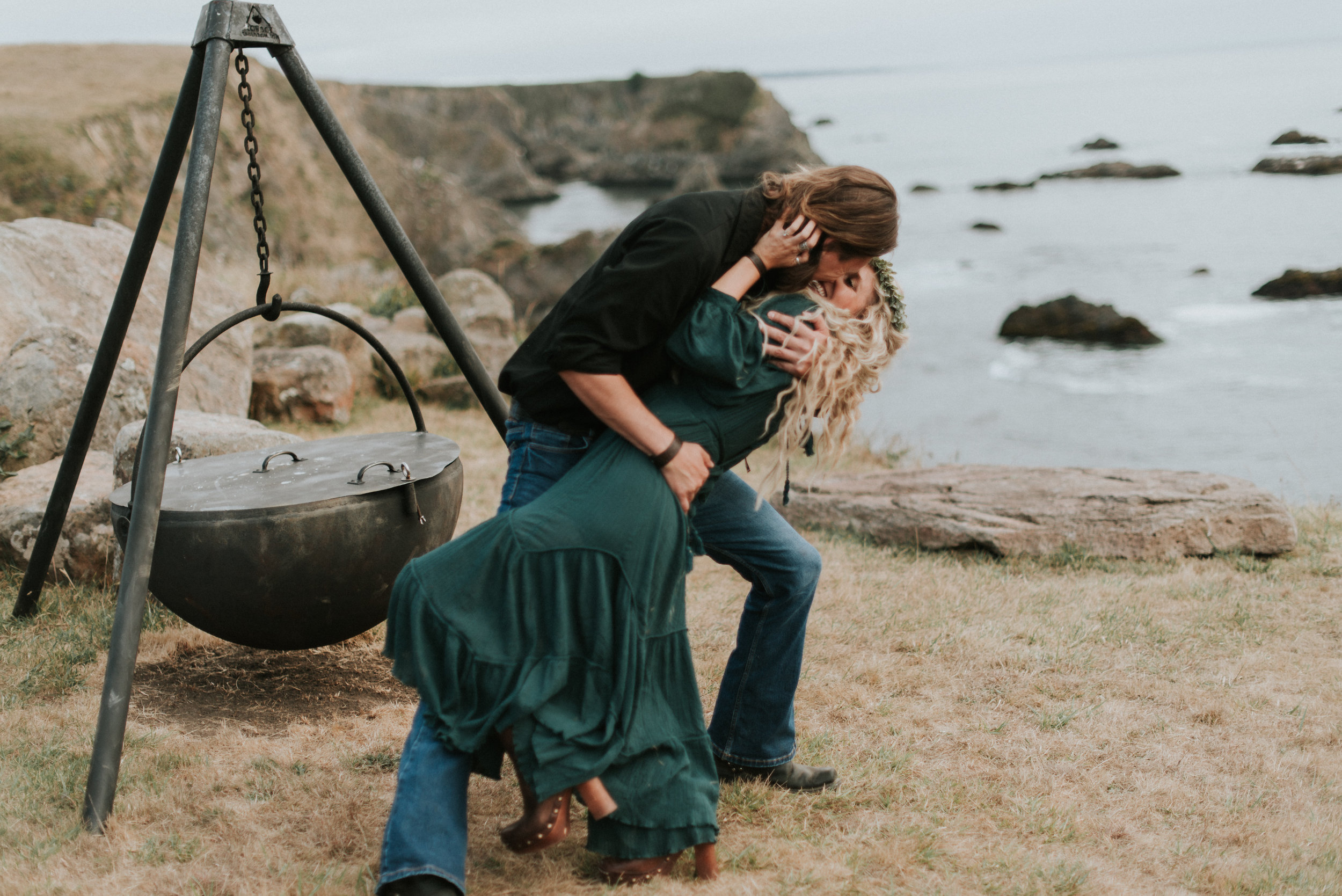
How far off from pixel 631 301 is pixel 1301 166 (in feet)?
103

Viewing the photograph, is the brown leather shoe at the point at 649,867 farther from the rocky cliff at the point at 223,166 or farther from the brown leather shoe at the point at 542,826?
the rocky cliff at the point at 223,166

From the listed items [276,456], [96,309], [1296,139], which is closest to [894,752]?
[276,456]

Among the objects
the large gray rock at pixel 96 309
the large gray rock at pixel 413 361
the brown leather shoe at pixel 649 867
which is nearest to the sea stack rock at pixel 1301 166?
the large gray rock at pixel 413 361

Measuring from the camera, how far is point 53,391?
219 inches

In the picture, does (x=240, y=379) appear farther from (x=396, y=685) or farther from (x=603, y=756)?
(x=603, y=756)

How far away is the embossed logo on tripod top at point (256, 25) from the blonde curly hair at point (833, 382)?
198cm

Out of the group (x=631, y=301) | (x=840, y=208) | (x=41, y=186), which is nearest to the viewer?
(x=631, y=301)

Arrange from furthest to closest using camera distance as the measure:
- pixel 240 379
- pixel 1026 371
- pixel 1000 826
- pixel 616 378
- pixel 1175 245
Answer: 1. pixel 1175 245
2. pixel 1026 371
3. pixel 240 379
4. pixel 1000 826
5. pixel 616 378

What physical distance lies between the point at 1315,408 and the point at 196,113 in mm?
13100

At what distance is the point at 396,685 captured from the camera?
421 centimetres

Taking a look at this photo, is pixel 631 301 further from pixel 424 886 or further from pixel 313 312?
pixel 313 312

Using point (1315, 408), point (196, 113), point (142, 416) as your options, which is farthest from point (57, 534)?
point (1315, 408)

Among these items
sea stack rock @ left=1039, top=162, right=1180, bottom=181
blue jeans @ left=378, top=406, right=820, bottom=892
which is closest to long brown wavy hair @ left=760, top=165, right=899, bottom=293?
blue jeans @ left=378, top=406, right=820, bottom=892

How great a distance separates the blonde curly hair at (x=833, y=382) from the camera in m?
2.63
